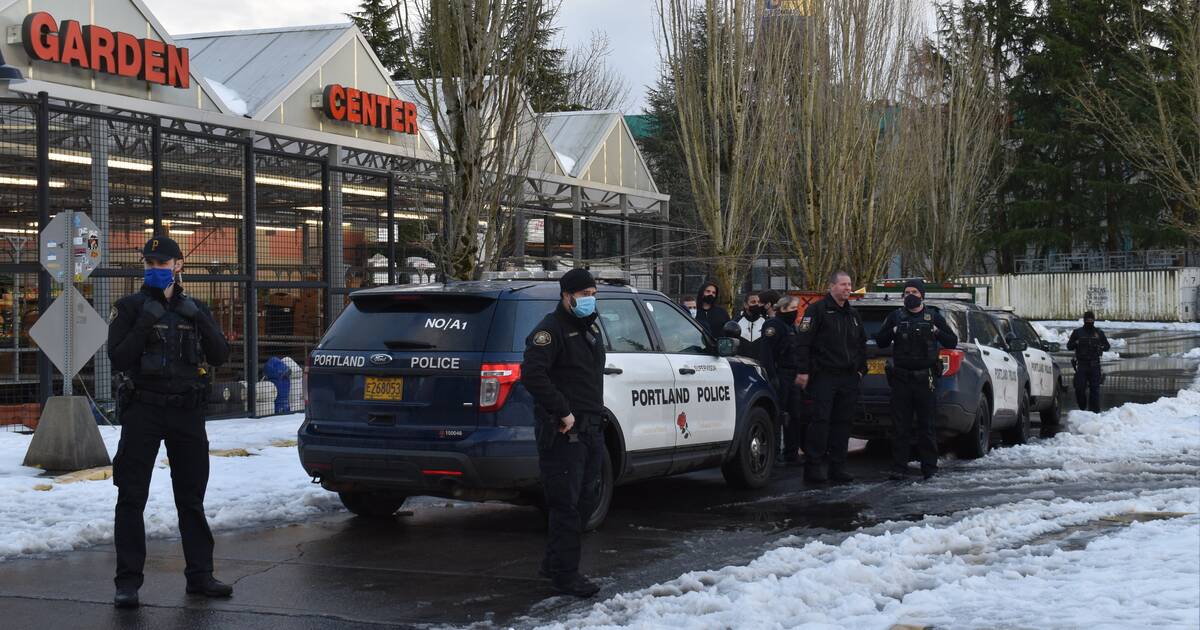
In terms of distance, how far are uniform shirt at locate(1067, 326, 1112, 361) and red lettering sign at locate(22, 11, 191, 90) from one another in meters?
13.8

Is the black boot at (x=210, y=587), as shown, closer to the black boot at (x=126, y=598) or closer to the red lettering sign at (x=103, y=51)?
the black boot at (x=126, y=598)

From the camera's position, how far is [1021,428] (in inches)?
591

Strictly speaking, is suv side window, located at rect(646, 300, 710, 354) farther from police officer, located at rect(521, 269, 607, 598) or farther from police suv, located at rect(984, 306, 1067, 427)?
police suv, located at rect(984, 306, 1067, 427)

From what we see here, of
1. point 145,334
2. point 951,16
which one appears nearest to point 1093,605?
point 145,334

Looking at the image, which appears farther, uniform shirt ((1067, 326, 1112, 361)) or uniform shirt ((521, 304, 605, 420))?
uniform shirt ((1067, 326, 1112, 361))

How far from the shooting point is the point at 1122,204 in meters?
54.2

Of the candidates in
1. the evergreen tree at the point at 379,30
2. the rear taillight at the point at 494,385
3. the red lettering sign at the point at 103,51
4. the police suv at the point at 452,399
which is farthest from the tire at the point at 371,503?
the evergreen tree at the point at 379,30

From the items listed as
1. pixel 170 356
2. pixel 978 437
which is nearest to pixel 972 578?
pixel 170 356

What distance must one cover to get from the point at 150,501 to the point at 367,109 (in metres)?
16.0

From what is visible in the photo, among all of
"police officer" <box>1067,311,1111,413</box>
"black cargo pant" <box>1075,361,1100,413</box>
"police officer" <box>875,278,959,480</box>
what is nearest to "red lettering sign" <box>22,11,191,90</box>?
"police officer" <box>875,278,959,480</box>

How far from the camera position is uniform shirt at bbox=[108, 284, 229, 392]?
6672 mm

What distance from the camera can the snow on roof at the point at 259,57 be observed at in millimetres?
23156

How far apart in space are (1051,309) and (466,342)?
50289mm

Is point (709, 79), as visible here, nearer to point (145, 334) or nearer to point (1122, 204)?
point (145, 334)
